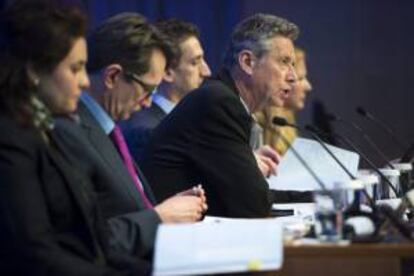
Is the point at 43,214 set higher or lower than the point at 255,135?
higher

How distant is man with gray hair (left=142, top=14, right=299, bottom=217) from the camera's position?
2975mm

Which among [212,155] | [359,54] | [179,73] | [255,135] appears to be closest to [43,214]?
[212,155]

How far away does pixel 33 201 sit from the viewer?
2.04 m

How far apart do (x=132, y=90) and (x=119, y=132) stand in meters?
0.11

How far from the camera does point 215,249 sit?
2061mm

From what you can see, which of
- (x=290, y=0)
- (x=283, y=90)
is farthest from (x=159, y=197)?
(x=290, y=0)

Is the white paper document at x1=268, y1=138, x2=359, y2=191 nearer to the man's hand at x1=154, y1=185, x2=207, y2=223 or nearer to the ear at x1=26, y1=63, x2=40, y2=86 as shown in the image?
the man's hand at x1=154, y1=185, x2=207, y2=223

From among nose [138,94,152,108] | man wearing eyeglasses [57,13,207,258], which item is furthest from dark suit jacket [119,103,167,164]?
man wearing eyeglasses [57,13,207,258]

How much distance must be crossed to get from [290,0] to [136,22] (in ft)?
12.3

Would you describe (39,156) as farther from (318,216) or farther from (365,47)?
(365,47)

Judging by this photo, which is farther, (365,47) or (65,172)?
(365,47)

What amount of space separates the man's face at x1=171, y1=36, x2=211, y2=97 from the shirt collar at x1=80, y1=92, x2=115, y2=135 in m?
1.81

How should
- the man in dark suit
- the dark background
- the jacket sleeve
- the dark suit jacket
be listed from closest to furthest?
the jacket sleeve < the dark suit jacket < the man in dark suit < the dark background

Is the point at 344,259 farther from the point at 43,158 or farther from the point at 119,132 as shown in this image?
the point at 119,132
